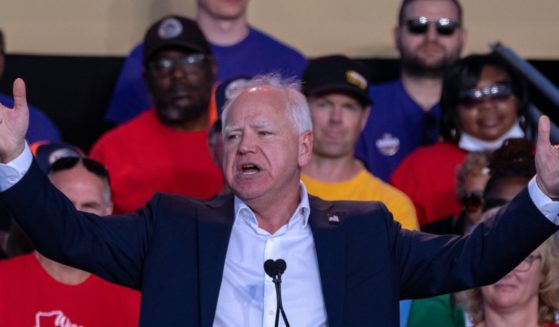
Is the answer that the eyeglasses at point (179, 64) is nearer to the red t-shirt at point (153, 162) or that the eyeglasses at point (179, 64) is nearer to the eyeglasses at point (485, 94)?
the red t-shirt at point (153, 162)

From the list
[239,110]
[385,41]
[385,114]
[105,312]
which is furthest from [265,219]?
[385,41]

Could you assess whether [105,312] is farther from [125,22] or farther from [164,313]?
[125,22]

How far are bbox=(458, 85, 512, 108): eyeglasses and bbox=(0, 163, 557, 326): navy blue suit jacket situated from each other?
2024 millimetres

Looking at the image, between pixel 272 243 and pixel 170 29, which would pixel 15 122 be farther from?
pixel 170 29

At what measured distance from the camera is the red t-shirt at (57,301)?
4.43 m

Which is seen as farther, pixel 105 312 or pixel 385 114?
pixel 385 114

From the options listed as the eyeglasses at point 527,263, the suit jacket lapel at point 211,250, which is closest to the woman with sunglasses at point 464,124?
the eyeglasses at point 527,263

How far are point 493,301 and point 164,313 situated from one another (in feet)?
4.35

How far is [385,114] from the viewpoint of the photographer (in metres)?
6.26

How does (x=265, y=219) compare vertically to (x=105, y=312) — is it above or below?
above

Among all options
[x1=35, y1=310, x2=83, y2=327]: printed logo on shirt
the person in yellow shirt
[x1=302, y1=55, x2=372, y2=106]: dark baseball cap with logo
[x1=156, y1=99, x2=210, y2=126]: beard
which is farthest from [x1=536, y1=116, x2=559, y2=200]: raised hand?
[x1=156, y1=99, x2=210, y2=126]: beard

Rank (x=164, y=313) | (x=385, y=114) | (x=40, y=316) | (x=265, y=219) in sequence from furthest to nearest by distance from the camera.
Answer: (x=385, y=114)
(x=40, y=316)
(x=265, y=219)
(x=164, y=313)

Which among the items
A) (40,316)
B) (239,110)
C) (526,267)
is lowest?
(40,316)

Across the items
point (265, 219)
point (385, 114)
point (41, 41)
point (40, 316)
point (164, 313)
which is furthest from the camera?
point (41, 41)
